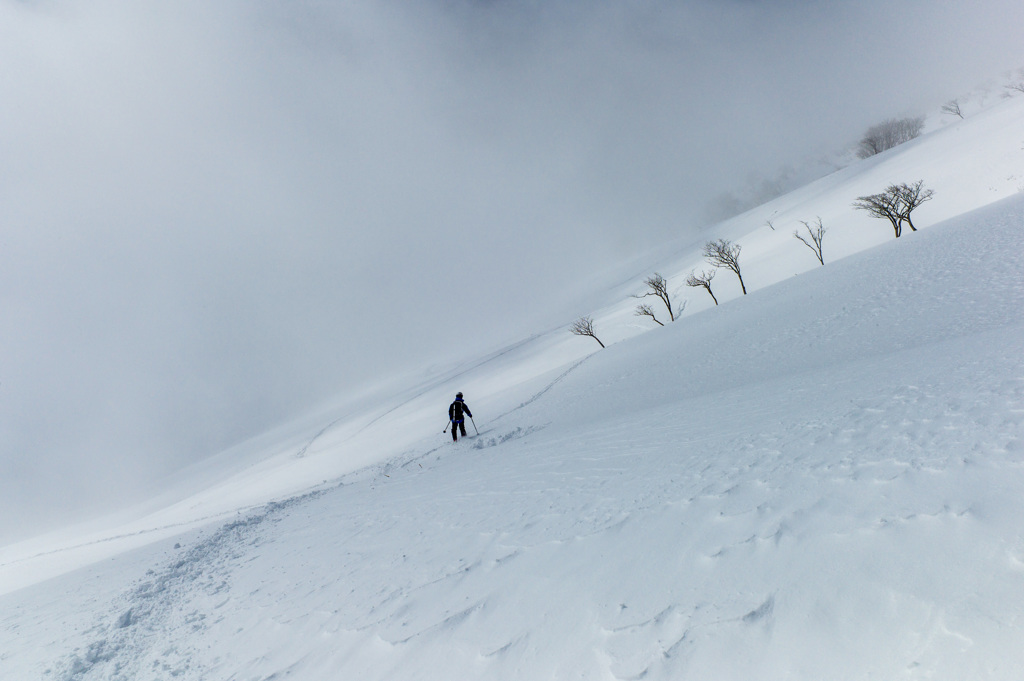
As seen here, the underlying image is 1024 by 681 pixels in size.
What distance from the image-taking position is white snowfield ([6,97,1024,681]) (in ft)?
11.4

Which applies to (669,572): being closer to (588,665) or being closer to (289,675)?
(588,665)

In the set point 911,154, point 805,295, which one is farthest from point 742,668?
point 911,154

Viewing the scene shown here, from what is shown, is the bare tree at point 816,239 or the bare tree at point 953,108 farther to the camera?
the bare tree at point 953,108

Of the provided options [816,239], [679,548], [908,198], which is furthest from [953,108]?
[679,548]

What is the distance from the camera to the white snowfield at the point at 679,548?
3484 mm

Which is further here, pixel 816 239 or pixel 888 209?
pixel 816 239

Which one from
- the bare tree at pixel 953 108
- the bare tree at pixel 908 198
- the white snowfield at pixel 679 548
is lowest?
the white snowfield at pixel 679 548

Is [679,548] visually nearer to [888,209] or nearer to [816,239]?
[888,209]

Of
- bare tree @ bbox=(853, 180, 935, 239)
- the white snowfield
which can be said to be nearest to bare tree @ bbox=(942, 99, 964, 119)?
bare tree @ bbox=(853, 180, 935, 239)

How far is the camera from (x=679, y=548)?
16.8 ft

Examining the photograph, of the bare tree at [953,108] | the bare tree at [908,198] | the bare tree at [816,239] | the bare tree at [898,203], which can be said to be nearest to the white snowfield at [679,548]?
the bare tree at [908,198]

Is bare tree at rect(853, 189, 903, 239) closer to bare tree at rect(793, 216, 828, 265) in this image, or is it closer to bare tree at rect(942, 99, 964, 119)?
bare tree at rect(793, 216, 828, 265)

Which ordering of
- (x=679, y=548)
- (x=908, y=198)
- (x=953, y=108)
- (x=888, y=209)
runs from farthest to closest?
1. (x=953, y=108)
2. (x=888, y=209)
3. (x=908, y=198)
4. (x=679, y=548)

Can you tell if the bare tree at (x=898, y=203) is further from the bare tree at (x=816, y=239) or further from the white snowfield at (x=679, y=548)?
the white snowfield at (x=679, y=548)
